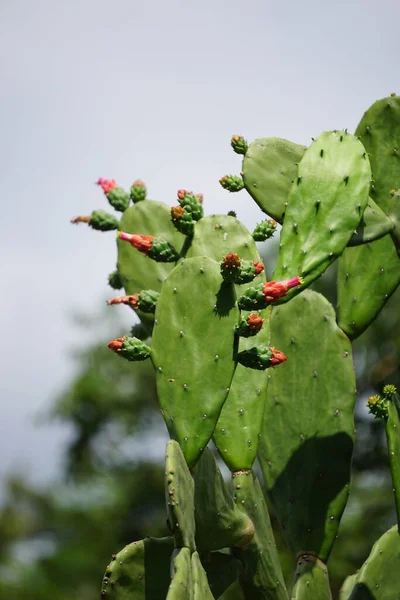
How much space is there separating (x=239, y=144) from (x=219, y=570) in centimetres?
124

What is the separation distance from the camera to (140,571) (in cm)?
Result: 282

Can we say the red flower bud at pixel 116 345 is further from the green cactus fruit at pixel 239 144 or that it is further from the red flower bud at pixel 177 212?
the green cactus fruit at pixel 239 144

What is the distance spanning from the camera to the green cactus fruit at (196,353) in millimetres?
2625

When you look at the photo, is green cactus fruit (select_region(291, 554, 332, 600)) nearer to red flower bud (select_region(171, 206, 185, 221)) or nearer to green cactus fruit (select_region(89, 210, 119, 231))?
red flower bud (select_region(171, 206, 185, 221))

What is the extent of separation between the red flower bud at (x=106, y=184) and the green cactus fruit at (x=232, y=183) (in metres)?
0.58

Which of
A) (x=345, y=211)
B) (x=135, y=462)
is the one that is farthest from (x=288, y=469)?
(x=135, y=462)

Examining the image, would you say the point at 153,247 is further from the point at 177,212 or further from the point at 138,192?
the point at 138,192

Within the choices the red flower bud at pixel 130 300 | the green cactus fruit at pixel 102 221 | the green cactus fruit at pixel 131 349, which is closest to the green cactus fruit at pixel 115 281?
the green cactus fruit at pixel 102 221

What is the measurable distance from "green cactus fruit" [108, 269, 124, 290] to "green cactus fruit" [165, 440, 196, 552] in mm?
1353

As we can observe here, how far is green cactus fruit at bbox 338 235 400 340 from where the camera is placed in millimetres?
3410

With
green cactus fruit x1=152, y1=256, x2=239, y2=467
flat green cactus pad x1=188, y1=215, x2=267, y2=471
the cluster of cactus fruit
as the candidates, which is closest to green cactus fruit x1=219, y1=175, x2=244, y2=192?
the cluster of cactus fruit

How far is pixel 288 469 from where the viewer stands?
11.1ft

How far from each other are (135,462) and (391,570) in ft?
19.9

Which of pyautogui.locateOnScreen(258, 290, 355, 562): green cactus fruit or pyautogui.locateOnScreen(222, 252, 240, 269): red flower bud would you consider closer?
pyautogui.locateOnScreen(222, 252, 240, 269): red flower bud
